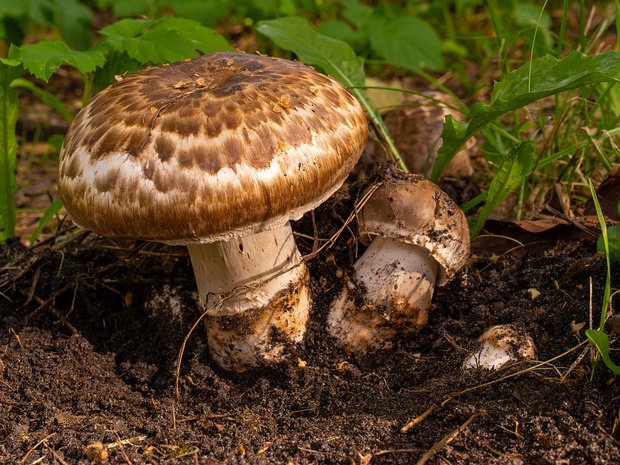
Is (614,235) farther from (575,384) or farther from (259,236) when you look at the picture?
(259,236)

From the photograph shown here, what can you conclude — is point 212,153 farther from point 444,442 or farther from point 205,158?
point 444,442

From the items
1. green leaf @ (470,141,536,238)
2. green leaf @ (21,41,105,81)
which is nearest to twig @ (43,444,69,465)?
green leaf @ (21,41,105,81)

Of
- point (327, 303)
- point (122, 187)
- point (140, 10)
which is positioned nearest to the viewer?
point (122, 187)

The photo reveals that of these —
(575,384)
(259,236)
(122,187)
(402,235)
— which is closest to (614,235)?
(575,384)

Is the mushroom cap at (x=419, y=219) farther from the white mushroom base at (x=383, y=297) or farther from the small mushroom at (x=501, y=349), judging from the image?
the small mushroom at (x=501, y=349)

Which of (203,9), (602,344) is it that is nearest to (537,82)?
(602,344)

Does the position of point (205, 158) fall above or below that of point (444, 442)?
above

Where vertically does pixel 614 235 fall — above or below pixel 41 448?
above
